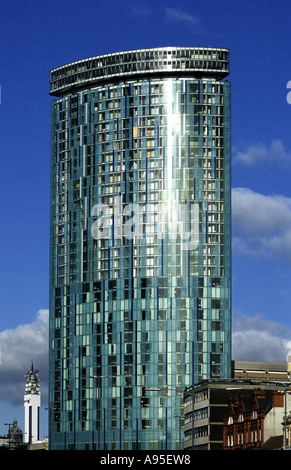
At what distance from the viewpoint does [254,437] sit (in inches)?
7589
